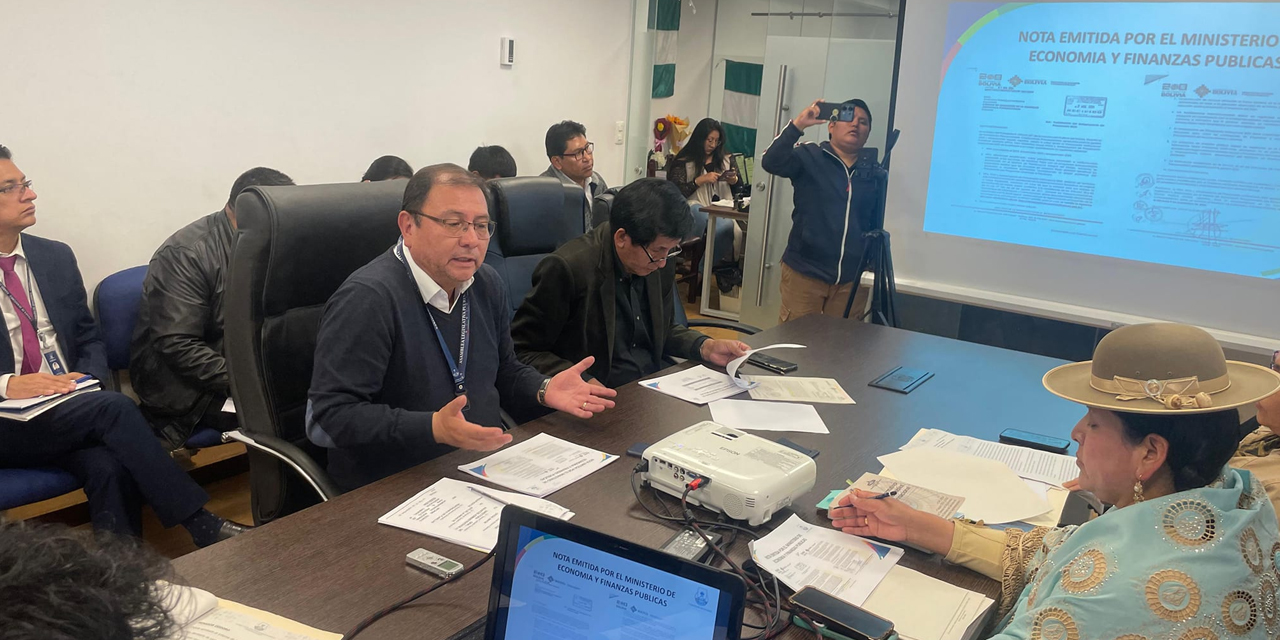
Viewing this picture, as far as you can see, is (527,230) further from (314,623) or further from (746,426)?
(314,623)

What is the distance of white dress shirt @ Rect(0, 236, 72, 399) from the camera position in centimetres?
246

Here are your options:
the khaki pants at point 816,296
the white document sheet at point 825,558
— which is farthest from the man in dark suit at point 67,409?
the khaki pants at point 816,296

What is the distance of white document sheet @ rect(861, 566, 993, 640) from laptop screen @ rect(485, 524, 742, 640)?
17.2 inches

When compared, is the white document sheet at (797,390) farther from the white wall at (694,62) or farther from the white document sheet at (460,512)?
the white wall at (694,62)

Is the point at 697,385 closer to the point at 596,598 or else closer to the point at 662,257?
the point at 662,257

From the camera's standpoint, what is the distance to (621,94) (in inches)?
222

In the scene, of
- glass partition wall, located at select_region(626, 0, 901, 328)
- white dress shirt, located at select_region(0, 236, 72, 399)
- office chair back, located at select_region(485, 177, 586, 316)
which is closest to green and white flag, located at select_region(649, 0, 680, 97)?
glass partition wall, located at select_region(626, 0, 901, 328)

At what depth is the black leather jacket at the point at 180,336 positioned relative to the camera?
9.04ft

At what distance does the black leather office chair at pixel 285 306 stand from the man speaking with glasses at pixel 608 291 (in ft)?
1.80

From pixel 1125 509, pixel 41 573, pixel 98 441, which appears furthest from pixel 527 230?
pixel 41 573

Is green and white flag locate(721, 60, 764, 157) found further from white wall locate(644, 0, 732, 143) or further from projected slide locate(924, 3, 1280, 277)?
projected slide locate(924, 3, 1280, 277)

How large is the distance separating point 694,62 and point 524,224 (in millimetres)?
4638

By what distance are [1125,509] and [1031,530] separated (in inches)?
15.3


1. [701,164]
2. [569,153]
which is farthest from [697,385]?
[701,164]
